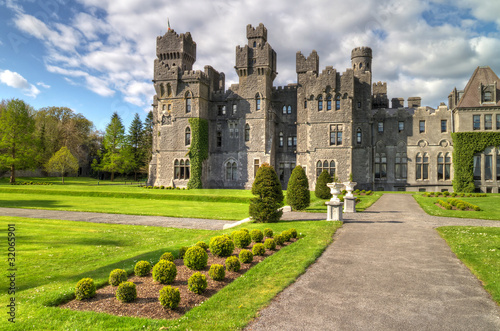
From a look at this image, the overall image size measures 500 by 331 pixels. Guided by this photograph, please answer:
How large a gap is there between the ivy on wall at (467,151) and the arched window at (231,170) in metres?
28.0

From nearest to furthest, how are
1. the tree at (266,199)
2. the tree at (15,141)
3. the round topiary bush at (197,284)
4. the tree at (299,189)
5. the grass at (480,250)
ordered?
the round topiary bush at (197,284)
the grass at (480,250)
the tree at (266,199)
the tree at (299,189)
the tree at (15,141)

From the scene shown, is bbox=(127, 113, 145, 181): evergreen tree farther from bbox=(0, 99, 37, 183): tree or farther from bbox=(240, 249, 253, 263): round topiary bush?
bbox=(240, 249, 253, 263): round topiary bush

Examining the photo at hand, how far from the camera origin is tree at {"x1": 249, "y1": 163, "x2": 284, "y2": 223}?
17.9 metres

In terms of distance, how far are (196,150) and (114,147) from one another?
104ft

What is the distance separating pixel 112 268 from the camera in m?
9.38

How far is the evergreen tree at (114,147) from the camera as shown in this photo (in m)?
69.1

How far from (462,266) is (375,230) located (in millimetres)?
5760

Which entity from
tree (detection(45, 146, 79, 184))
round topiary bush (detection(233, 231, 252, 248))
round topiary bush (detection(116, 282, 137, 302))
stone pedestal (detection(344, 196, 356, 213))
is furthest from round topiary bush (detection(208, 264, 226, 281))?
tree (detection(45, 146, 79, 184))

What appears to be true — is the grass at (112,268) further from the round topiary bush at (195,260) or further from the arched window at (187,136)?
the arched window at (187,136)

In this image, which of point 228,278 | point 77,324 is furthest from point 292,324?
point 77,324

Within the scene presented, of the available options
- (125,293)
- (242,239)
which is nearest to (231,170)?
(242,239)

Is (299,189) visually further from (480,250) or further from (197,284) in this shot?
(197,284)

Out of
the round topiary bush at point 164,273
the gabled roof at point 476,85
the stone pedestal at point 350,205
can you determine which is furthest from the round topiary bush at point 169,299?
the gabled roof at point 476,85

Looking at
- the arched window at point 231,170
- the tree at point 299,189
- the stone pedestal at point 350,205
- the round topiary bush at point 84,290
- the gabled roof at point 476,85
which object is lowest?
the round topiary bush at point 84,290
